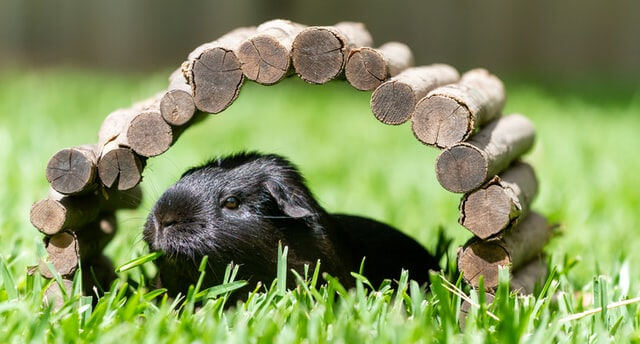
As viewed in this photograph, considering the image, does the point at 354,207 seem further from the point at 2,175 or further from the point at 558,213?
the point at 2,175

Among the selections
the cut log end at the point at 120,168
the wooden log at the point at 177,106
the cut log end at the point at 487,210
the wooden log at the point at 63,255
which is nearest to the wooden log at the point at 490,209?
the cut log end at the point at 487,210

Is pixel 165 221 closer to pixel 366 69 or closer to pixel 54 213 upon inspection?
pixel 54 213

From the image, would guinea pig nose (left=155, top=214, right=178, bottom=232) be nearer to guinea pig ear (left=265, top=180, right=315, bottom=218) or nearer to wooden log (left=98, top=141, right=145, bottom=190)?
wooden log (left=98, top=141, right=145, bottom=190)

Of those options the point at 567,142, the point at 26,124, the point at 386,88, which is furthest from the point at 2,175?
the point at 567,142

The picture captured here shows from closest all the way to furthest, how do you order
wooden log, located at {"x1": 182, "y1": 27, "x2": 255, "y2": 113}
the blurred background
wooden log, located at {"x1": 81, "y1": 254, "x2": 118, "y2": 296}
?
wooden log, located at {"x1": 182, "y1": 27, "x2": 255, "y2": 113}, wooden log, located at {"x1": 81, "y1": 254, "x2": 118, "y2": 296}, the blurred background

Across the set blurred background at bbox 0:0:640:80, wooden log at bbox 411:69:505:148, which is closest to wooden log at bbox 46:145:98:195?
wooden log at bbox 411:69:505:148
